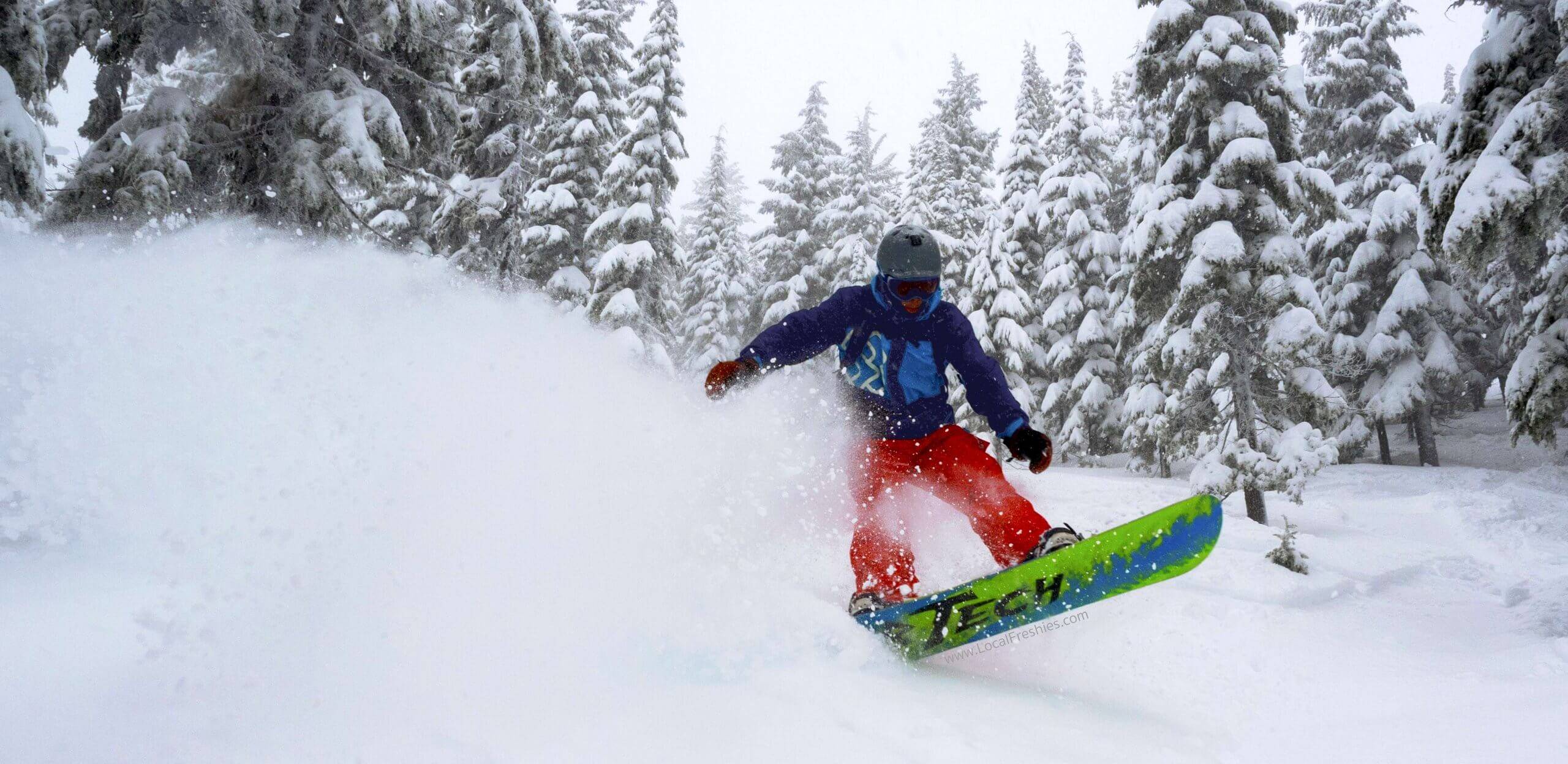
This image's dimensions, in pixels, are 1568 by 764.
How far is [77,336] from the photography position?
5082mm

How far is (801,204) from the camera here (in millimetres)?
27422

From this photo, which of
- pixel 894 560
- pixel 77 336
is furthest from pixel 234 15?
pixel 894 560

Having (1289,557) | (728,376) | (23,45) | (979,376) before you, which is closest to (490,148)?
(23,45)

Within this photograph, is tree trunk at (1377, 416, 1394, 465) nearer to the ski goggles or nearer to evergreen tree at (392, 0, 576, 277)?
the ski goggles

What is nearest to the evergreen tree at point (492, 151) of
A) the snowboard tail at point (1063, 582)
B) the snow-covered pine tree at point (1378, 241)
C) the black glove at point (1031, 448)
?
the black glove at point (1031, 448)

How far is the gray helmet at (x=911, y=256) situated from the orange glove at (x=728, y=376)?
90 centimetres

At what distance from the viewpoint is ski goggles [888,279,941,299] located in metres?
4.07

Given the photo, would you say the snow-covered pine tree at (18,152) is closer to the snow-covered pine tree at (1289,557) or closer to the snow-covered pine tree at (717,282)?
the snow-covered pine tree at (1289,557)

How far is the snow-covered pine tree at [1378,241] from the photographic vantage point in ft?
61.2

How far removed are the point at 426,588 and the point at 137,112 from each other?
25.0 ft
